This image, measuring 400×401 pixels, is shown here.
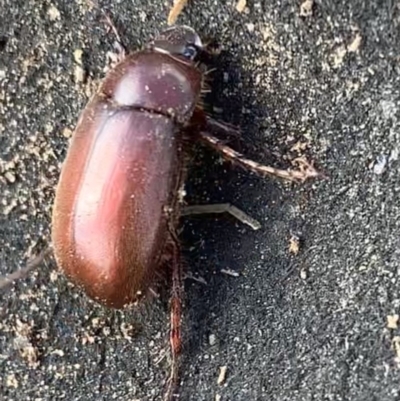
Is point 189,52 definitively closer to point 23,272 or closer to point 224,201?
point 224,201

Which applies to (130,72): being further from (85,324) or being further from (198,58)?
(85,324)

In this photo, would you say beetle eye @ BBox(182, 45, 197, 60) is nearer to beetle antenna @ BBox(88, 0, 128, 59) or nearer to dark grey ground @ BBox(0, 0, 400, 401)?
dark grey ground @ BBox(0, 0, 400, 401)

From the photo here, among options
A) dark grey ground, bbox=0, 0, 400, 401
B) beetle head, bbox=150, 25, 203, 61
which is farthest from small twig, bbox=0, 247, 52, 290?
beetle head, bbox=150, 25, 203, 61

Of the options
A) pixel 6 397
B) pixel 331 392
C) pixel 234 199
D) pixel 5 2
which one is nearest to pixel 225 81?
pixel 234 199

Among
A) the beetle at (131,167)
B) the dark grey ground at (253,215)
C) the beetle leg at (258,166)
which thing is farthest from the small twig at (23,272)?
the beetle leg at (258,166)

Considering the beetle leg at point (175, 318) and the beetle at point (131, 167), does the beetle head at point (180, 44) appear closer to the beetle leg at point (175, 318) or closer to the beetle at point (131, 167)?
the beetle at point (131, 167)

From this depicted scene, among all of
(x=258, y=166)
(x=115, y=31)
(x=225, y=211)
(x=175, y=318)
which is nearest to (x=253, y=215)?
(x=225, y=211)
